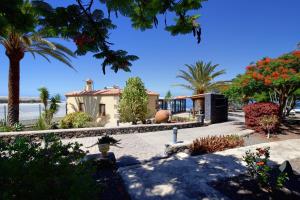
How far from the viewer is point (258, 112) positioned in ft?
44.9

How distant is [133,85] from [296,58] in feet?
40.1

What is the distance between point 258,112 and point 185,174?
31.7 ft

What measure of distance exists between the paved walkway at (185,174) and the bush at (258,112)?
4499 millimetres

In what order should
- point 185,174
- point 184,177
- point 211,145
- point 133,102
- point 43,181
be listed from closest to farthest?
point 43,181 → point 184,177 → point 185,174 → point 211,145 → point 133,102

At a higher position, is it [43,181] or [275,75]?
[275,75]

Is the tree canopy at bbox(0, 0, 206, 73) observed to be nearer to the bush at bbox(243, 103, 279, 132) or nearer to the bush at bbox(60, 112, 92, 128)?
the bush at bbox(243, 103, 279, 132)

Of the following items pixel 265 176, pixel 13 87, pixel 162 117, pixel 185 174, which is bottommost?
pixel 185 174

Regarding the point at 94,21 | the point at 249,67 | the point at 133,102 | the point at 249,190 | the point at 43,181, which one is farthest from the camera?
the point at 133,102

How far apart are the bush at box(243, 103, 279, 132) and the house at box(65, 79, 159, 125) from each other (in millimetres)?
9876

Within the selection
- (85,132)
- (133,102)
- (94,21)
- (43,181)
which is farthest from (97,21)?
(133,102)

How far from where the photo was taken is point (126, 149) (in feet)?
34.1

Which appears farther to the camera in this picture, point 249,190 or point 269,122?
point 269,122

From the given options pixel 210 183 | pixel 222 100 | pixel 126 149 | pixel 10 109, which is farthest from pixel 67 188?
pixel 222 100

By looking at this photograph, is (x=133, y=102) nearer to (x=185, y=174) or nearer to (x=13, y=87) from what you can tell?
(x=13, y=87)
